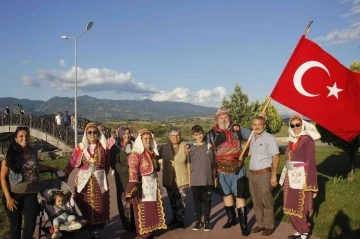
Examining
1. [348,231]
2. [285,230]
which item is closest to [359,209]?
[348,231]

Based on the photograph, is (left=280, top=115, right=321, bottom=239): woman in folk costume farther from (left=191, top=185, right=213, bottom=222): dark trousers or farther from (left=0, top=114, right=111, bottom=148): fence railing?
(left=0, top=114, right=111, bottom=148): fence railing

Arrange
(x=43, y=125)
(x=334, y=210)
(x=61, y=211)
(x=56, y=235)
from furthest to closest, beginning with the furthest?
(x=43, y=125) → (x=334, y=210) → (x=61, y=211) → (x=56, y=235)

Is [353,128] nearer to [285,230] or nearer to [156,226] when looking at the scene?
[285,230]

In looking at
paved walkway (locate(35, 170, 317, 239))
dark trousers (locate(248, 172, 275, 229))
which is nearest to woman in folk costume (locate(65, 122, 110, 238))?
paved walkway (locate(35, 170, 317, 239))

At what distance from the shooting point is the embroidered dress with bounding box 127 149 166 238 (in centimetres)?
527

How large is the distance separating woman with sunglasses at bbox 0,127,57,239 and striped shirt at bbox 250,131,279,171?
3428mm

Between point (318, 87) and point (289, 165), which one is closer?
point (289, 165)

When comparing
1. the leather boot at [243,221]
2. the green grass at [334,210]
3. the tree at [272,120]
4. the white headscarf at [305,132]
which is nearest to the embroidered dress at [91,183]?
the green grass at [334,210]

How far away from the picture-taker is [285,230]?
5.93m

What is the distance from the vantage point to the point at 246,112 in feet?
78.9

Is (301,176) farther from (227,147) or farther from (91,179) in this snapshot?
(91,179)

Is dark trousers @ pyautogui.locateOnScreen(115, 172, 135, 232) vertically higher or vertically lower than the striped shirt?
lower

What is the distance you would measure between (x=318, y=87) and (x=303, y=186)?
5.62 ft

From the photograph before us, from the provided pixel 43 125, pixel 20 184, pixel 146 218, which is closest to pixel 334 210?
pixel 146 218
